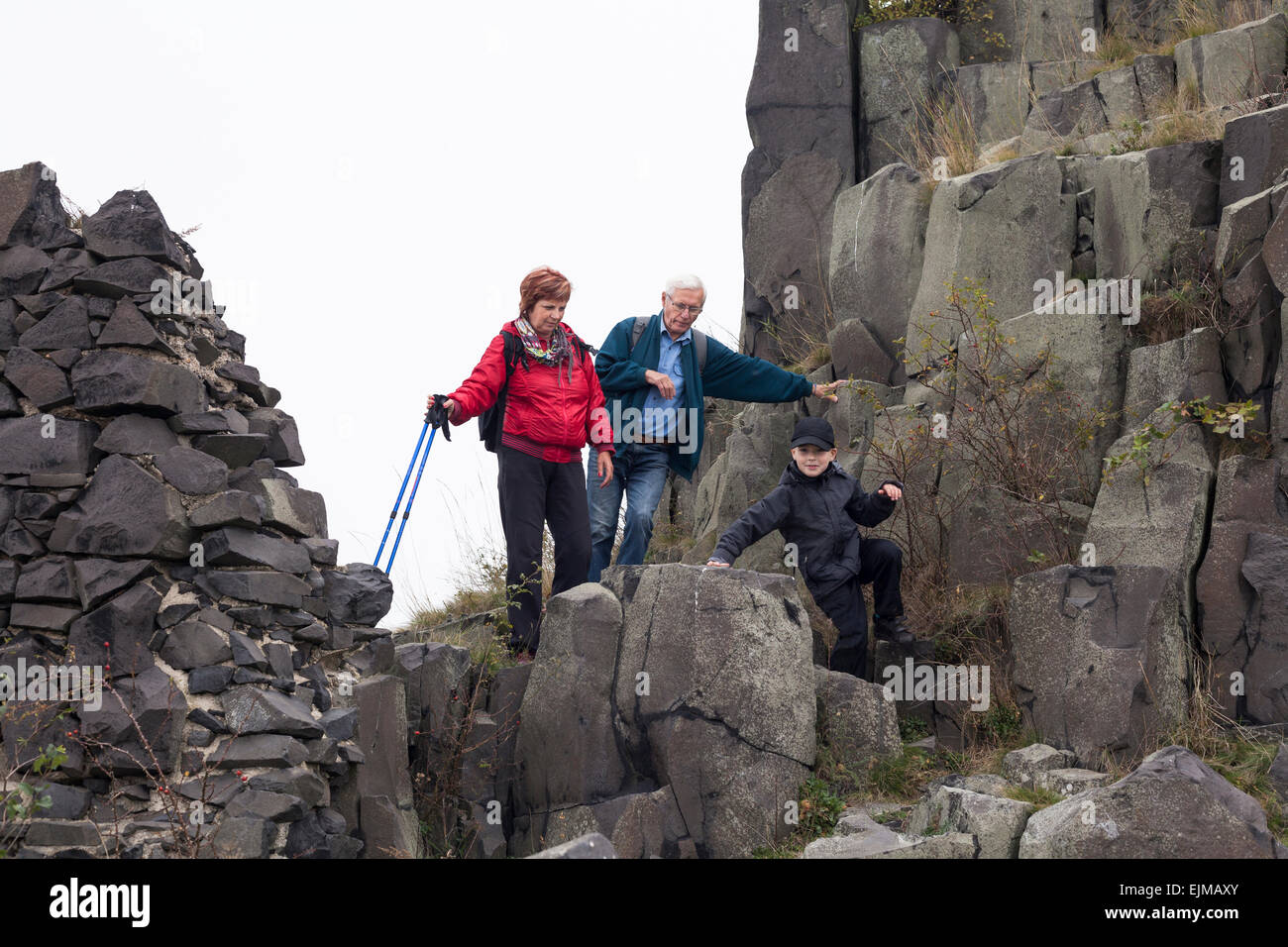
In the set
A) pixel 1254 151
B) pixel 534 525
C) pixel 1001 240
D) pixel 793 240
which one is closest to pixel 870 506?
pixel 534 525

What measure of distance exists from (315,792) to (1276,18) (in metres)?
9.94

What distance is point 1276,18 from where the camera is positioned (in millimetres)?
10375

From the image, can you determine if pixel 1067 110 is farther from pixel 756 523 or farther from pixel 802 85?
pixel 756 523

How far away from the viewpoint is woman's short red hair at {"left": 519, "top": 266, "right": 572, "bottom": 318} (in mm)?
7168

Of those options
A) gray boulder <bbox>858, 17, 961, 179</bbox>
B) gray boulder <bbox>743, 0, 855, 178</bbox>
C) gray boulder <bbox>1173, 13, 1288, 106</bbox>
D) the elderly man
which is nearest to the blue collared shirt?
the elderly man

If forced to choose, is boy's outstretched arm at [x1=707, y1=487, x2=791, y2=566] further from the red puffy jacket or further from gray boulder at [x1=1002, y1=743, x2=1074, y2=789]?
gray boulder at [x1=1002, y1=743, x2=1074, y2=789]

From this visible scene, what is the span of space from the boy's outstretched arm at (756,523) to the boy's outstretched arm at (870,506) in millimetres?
445

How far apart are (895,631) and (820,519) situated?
98 cm

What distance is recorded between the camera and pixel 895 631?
26.1ft

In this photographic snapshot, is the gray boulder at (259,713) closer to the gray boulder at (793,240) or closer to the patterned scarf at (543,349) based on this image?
the patterned scarf at (543,349)

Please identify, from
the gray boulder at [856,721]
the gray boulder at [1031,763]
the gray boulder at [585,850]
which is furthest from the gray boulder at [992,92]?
→ the gray boulder at [585,850]

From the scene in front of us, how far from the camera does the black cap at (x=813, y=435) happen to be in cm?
755

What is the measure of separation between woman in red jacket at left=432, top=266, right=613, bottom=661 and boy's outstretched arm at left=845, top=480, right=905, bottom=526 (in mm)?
1716
